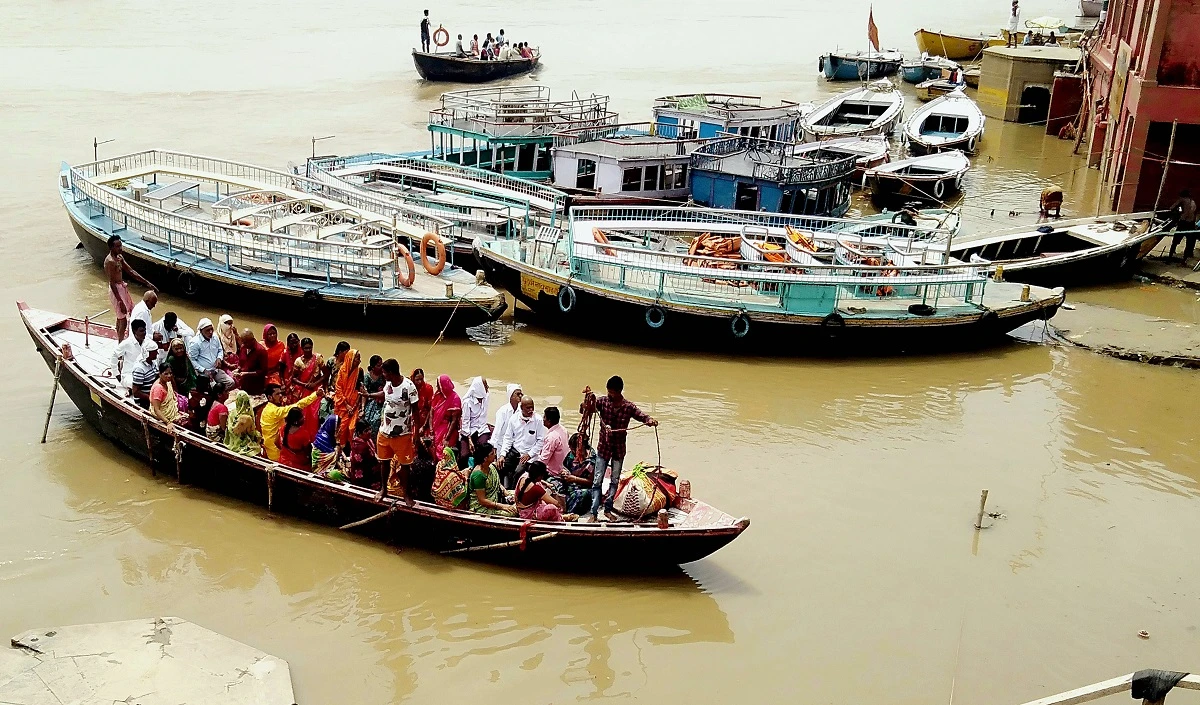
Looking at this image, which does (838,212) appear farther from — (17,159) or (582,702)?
(17,159)

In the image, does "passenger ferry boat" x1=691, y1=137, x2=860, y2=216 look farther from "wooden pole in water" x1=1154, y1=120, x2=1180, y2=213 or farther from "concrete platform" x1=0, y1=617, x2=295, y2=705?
"concrete platform" x1=0, y1=617, x2=295, y2=705

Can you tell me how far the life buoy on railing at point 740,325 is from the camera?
672 inches

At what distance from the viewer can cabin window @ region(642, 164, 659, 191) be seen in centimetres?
2259

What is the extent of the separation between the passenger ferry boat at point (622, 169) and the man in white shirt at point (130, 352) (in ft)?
34.8

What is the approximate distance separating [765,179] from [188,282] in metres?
10.7

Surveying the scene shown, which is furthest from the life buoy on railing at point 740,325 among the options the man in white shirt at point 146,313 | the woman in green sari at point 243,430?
the man in white shirt at point 146,313

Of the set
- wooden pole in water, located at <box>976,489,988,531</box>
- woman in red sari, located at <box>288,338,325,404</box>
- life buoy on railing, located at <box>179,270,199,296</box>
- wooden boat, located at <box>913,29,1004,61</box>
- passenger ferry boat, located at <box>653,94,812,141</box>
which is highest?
wooden boat, located at <box>913,29,1004,61</box>

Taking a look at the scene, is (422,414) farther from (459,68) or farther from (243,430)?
(459,68)

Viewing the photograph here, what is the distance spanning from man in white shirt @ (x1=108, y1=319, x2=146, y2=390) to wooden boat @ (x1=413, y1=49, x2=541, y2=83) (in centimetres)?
3322

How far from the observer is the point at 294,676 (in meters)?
9.66

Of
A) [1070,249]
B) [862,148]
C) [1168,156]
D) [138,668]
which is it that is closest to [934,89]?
[862,148]

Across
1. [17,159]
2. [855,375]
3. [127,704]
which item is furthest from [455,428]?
[17,159]

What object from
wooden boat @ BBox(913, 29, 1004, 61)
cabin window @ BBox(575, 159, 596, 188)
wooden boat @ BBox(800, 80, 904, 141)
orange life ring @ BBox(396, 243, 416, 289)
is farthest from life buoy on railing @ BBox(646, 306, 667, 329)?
wooden boat @ BBox(913, 29, 1004, 61)

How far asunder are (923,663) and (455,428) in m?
5.08
